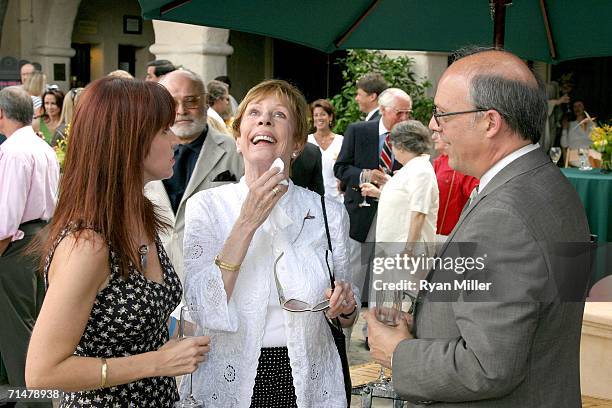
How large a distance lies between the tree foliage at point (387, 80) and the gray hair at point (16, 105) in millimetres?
5657

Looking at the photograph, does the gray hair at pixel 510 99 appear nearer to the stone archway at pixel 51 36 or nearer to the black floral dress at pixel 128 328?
the black floral dress at pixel 128 328

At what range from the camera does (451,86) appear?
2.26 meters

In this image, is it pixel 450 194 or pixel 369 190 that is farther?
pixel 369 190

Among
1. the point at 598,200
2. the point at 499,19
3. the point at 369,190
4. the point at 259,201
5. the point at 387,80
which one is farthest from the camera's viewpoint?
the point at 387,80

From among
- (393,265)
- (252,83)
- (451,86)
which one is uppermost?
(252,83)

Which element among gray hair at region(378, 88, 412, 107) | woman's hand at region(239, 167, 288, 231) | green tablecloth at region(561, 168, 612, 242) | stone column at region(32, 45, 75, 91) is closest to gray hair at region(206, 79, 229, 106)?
gray hair at region(378, 88, 412, 107)

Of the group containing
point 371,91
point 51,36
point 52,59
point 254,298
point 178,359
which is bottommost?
point 178,359

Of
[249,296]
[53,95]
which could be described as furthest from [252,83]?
[249,296]

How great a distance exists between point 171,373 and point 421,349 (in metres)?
0.70

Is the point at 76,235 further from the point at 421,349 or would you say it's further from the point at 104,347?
the point at 421,349

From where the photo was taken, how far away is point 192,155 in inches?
188

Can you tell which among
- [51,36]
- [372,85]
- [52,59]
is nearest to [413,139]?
[372,85]

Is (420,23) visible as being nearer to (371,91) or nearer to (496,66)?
(496,66)

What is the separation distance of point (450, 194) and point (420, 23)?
271 cm
